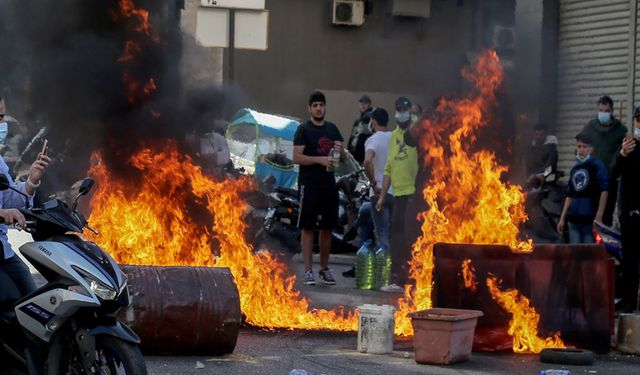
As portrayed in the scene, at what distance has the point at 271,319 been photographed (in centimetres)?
1034

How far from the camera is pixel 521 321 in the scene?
9461 mm

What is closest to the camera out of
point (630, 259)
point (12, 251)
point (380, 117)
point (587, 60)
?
point (12, 251)

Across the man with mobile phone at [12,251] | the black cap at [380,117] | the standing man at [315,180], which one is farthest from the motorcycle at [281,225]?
the man with mobile phone at [12,251]

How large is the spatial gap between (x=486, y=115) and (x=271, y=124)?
900 cm

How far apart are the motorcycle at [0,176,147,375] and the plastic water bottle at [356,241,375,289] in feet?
22.9

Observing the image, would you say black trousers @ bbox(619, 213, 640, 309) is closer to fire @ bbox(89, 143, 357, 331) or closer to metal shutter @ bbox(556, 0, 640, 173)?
fire @ bbox(89, 143, 357, 331)

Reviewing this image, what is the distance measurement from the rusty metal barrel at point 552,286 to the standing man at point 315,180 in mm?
3483

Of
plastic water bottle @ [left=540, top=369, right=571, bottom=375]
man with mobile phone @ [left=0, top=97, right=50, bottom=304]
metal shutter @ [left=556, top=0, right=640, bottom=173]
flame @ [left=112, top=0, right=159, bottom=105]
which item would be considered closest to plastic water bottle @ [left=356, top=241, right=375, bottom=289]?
flame @ [left=112, top=0, right=159, bottom=105]

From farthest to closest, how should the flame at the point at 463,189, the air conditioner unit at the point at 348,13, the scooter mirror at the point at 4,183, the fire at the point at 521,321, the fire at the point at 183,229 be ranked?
the air conditioner unit at the point at 348,13, the flame at the point at 463,189, the fire at the point at 183,229, the fire at the point at 521,321, the scooter mirror at the point at 4,183

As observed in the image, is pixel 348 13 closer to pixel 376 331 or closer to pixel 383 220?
pixel 383 220

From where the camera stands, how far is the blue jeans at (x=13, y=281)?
21.5ft

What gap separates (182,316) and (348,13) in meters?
17.2

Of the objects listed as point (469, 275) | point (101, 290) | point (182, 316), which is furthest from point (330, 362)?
point (101, 290)

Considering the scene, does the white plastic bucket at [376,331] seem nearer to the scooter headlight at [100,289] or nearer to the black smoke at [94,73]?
the black smoke at [94,73]
